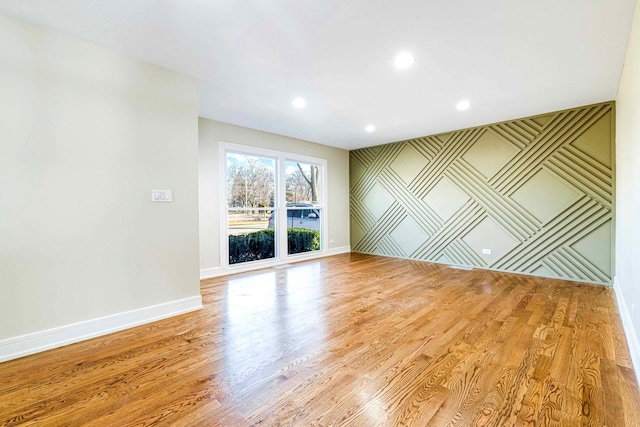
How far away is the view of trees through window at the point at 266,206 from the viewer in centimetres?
510

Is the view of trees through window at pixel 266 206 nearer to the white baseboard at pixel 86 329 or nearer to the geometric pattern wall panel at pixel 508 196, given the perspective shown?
the geometric pattern wall panel at pixel 508 196

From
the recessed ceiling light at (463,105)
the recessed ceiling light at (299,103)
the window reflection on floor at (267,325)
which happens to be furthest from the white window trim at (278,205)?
the recessed ceiling light at (463,105)

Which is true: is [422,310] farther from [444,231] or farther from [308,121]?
[308,121]

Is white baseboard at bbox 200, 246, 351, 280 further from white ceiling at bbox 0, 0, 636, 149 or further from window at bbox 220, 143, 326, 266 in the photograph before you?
white ceiling at bbox 0, 0, 636, 149

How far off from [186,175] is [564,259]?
5379 mm

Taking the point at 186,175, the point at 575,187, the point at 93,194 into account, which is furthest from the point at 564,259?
the point at 93,194

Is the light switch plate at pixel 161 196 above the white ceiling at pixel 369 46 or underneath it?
underneath

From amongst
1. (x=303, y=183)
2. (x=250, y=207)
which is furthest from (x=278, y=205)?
(x=303, y=183)

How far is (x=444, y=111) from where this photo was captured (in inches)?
167

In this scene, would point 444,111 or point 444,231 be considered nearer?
point 444,111

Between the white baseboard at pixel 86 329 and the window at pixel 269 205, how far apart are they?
193 centimetres

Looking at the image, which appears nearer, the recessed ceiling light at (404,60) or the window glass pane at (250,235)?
the recessed ceiling light at (404,60)

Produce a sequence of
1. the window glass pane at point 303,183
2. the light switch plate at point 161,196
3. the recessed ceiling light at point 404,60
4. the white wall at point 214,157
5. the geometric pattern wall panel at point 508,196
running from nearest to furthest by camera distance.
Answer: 1. the recessed ceiling light at point 404,60
2. the light switch plate at point 161,196
3. the geometric pattern wall panel at point 508,196
4. the white wall at point 214,157
5. the window glass pane at point 303,183

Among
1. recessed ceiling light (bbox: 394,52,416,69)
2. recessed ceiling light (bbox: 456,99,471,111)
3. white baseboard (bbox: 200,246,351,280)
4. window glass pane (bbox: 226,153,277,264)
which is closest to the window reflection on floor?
white baseboard (bbox: 200,246,351,280)
